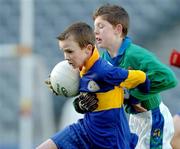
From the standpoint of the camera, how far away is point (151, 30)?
41.4ft

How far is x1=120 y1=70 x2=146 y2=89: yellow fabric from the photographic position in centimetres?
655

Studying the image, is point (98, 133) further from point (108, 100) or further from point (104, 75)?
point (104, 75)

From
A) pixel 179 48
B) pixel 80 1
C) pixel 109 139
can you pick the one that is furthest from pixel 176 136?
pixel 80 1

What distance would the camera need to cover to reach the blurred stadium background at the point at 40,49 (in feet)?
39.2

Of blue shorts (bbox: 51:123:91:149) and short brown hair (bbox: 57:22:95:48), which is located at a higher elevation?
short brown hair (bbox: 57:22:95:48)

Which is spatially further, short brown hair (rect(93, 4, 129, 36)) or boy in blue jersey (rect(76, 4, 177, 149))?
short brown hair (rect(93, 4, 129, 36))

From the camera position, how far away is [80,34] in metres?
6.53

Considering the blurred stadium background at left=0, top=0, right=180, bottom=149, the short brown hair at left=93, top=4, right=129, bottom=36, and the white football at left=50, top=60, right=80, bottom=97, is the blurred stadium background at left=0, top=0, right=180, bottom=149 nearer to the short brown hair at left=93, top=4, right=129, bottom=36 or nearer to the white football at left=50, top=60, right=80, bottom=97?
the short brown hair at left=93, top=4, right=129, bottom=36

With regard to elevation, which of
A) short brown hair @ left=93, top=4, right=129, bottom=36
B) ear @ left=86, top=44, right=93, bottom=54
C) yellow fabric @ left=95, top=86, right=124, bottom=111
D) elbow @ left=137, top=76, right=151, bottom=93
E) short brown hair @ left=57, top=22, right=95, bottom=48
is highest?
short brown hair @ left=93, top=4, right=129, bottom=36

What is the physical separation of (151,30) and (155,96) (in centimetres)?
556

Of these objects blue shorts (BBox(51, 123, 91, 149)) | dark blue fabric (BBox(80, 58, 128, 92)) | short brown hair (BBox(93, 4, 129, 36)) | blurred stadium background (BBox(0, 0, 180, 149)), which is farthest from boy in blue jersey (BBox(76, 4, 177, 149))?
blurred stadium background (BBox(0, 0, 180, 149))

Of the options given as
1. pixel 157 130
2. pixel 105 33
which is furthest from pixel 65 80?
pixel 157 130

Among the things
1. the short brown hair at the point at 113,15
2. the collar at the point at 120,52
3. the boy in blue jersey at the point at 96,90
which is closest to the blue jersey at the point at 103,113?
the boy in blue jersey at the point at 96,90

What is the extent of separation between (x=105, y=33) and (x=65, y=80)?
51 centimetres
